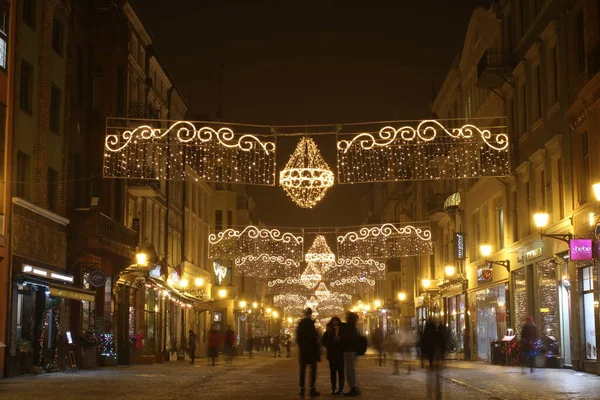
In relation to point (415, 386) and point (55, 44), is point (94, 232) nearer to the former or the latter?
point (55, 44)

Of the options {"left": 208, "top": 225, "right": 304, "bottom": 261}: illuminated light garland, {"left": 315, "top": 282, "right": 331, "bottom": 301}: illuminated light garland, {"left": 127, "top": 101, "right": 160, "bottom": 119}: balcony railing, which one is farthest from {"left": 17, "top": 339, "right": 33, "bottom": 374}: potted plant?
{"left": 315, "top": 282, "right": 331, "bottom": 301}: illuminated light garland

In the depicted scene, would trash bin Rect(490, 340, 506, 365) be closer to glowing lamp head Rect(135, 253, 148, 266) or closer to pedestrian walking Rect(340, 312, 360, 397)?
glowing lamp head Rect(135, 253, 148, 266)

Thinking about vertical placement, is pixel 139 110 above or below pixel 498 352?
above

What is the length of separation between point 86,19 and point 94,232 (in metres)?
9.35

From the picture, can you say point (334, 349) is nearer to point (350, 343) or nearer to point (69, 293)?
point (350, 343)

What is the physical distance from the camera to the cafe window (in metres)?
28.6

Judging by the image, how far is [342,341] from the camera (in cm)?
2077

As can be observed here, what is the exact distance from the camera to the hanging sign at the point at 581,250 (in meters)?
26.7

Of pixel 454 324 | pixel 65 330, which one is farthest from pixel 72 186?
pixel 454 324

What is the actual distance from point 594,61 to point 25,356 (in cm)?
1815

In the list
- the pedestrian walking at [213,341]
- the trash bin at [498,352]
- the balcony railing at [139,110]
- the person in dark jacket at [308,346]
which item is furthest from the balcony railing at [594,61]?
the balcony railing at [139,110]

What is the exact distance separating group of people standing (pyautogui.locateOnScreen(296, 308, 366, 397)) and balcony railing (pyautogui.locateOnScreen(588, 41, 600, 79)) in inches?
404

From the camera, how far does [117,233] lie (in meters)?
37.8

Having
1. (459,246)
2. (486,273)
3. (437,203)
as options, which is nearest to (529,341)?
(486,273)
